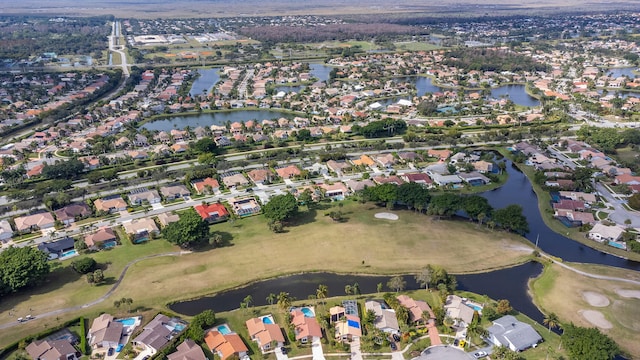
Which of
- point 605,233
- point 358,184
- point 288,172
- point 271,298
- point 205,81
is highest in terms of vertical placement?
point 205,81

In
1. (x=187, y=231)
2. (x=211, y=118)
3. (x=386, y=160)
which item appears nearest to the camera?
(x=187, y=231)

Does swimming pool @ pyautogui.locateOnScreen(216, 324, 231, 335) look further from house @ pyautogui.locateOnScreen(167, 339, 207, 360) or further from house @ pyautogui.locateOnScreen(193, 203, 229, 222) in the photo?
house @ pyautogui.locateOnScreen(193, 203, 229, 222)

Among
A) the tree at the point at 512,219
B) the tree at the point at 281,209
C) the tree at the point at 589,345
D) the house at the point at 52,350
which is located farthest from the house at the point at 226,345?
the tree at the point at 512,219

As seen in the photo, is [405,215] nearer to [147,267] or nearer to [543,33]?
[147,267]

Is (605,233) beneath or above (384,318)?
above

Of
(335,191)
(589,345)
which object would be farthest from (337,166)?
(589,345)

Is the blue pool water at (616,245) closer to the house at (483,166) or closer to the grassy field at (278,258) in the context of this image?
the grassy field at (278,258)

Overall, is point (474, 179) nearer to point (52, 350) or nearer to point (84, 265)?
point (84, 265)
